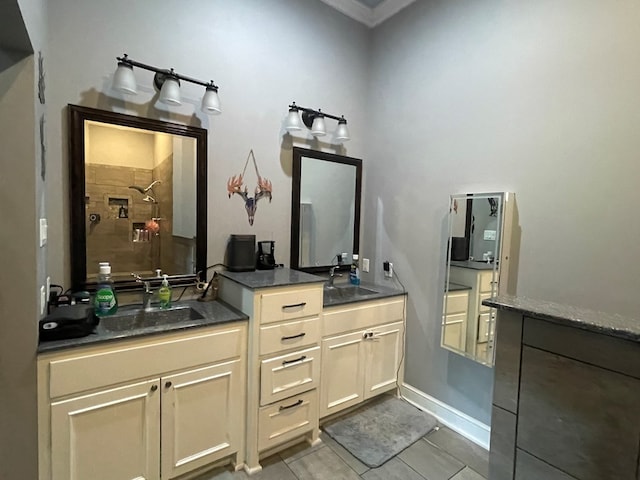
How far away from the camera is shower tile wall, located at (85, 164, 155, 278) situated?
186cm

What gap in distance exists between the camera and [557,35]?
1801 millimetres

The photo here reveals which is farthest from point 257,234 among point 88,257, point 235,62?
point 235,62

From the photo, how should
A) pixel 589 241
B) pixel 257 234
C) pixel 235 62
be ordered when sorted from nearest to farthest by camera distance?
pixel 589 241, pixel 235 62, pixel 257 234

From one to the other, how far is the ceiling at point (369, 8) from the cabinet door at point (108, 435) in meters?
3.05

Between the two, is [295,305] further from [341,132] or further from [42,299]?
[341,132]

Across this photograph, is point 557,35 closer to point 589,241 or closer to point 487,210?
point 487,210

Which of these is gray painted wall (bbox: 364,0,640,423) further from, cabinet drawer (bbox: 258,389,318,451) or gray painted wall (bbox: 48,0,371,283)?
cabinet drawer (bbox: 258,389,318,451)

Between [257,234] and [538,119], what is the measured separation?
6.36ft

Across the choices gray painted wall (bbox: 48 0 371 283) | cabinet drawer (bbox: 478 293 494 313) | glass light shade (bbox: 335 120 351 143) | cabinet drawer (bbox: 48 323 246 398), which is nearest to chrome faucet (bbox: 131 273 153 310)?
gray painted wall (bbox: 48 0 371 283)

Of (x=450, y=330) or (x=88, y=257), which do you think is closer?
(x=88, y=257)

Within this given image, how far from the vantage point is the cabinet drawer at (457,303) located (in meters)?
2.24

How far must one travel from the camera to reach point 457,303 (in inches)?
90.0

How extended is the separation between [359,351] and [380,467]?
0.70 metres

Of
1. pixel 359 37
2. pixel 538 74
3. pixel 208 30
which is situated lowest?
pixel 538 74
